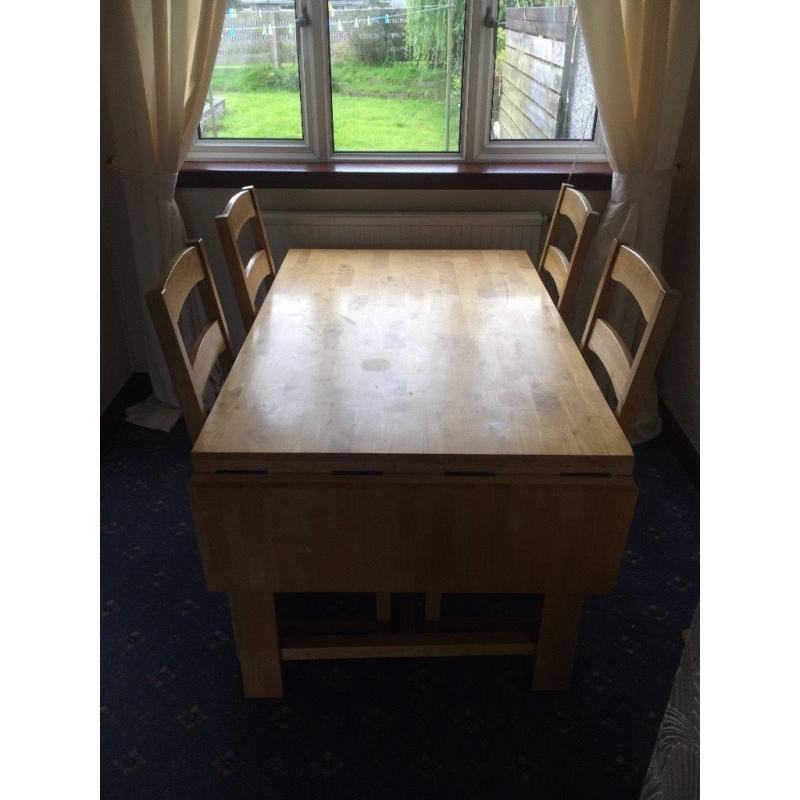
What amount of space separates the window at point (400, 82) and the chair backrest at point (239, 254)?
0.57 metres

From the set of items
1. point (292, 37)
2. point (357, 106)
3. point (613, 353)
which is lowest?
point (613, 353)

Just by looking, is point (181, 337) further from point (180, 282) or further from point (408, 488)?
point (408, 488)

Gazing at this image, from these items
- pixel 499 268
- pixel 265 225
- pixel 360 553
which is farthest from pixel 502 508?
pixel 265 225

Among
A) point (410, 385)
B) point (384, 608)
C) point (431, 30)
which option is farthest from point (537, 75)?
point (384, 608)

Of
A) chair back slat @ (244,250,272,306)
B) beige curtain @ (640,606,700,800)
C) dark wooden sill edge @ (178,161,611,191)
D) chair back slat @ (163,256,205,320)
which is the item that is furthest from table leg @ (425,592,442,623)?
dark wooden sill edge @ (178,161,611,191)

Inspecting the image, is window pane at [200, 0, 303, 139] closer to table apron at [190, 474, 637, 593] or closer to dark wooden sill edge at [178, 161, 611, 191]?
dark wooden sill edge at [178, 161, 611, 191]

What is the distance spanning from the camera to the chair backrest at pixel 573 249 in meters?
1.79

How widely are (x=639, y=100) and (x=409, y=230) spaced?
2.72 feet

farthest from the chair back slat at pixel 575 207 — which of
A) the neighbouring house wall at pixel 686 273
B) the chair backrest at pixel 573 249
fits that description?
the neighbouring house wall at pixel 686 273

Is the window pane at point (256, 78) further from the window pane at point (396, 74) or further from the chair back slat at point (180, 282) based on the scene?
the chair back slat at point (180, 282)

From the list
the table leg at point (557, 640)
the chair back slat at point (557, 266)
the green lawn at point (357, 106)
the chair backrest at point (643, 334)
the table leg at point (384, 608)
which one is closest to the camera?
the chair backrest at point (643, 334)

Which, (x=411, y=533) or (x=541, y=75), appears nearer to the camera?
(x=411, y=533)

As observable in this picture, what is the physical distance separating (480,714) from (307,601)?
0.54 metres

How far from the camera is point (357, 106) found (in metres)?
2.42
